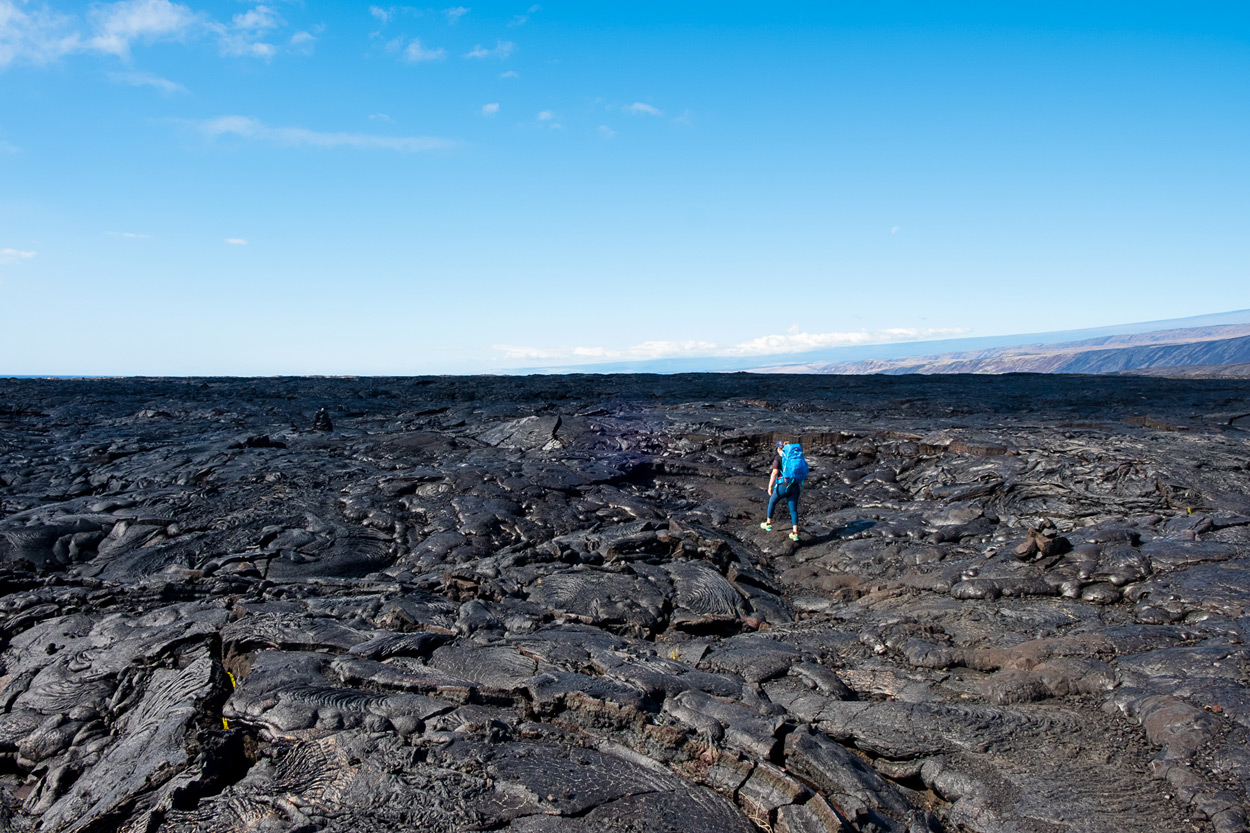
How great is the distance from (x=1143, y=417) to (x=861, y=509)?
7744 millimetres

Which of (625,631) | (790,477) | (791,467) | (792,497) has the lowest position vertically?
(625,631)

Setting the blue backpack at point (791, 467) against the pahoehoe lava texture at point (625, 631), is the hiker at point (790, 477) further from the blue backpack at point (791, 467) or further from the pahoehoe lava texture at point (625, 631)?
the pahoehoe lava texture at point (625, 631)

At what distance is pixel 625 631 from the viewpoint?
6.01 m

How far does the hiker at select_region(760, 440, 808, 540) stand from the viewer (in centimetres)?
821

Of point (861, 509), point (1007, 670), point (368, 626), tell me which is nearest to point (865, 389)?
point (861, 509)

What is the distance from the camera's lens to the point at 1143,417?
13.0m

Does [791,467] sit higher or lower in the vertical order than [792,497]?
higher

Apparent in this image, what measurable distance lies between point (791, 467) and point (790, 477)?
0.12 m

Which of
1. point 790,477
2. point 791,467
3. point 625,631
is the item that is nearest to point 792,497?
point 790,477

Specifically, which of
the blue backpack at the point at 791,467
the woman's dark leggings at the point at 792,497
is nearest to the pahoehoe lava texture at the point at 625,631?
the woman's dark leggings at the point at 792,497

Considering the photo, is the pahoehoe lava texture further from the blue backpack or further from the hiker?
the blue backpack

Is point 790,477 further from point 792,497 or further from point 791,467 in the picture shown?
point 792,497

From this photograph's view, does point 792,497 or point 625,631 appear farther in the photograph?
point 792,497

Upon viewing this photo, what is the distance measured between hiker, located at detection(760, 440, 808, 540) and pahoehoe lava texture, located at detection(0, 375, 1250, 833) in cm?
37
